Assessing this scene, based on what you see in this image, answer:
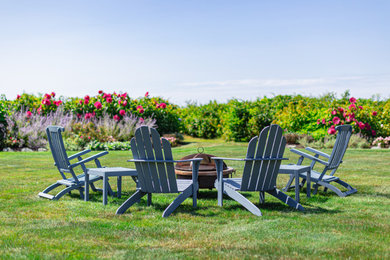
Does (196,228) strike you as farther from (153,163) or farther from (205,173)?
(205,173)

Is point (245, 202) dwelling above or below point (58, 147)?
below

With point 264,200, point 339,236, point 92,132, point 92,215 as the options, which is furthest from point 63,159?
point 92,132

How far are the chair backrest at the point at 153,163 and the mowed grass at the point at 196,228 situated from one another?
1.12ft

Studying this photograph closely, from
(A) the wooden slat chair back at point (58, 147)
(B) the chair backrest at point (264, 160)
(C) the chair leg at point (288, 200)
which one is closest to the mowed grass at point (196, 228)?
(C) the chair leg at point (288, 200)

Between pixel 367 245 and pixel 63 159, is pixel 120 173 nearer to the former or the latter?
pixel 63 159

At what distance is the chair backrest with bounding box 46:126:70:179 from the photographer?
234 inches

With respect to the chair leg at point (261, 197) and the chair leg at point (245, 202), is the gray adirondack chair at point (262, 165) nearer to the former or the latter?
the chair leg at point (245, 202)

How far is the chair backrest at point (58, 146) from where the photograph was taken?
19.5ft

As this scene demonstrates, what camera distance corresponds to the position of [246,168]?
5199 mm

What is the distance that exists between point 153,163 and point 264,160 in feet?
4.39

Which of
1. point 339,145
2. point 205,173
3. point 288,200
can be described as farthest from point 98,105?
point 288,200

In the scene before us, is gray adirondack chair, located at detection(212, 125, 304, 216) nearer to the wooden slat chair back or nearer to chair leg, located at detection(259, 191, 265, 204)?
chair leg, located at detection(259, 191, 265, 204)

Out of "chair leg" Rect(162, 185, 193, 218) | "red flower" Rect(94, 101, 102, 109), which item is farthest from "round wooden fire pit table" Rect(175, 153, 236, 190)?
"red flower" Rect(94, 101, 102, 109)

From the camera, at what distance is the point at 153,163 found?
16.6 ft
